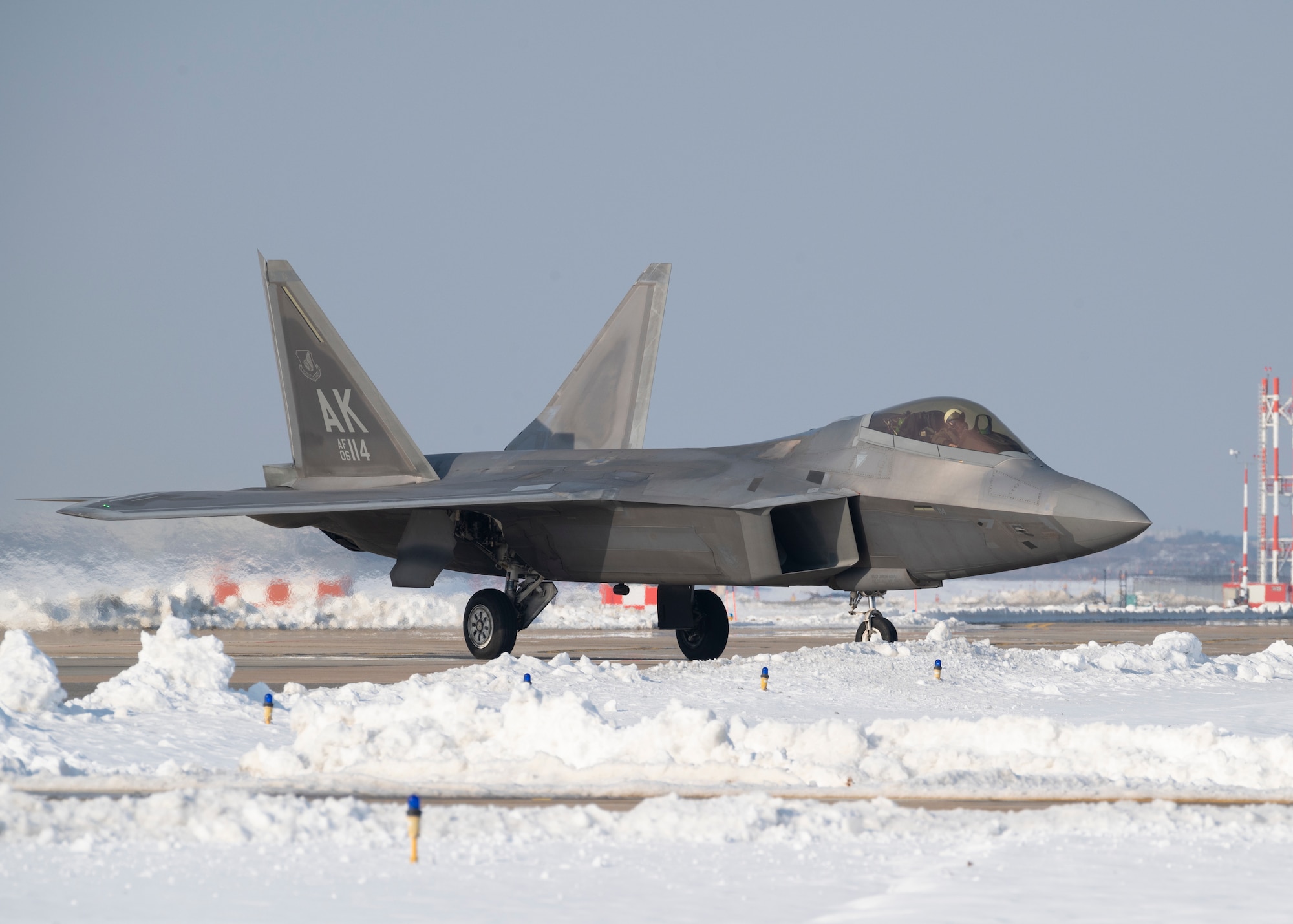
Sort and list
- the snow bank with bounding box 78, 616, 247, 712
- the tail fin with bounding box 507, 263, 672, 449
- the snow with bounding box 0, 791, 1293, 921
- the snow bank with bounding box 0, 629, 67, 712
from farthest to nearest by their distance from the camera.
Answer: the tail fin with bounding box 507, 263, 672, 449, the snow bank with bounding box 78, 616, 247, 712, the snow bank with bounding box 0, 629, 67, 712, the snow with bounding box 0, 791, 1293, 921

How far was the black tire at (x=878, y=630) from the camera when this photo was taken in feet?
53.4

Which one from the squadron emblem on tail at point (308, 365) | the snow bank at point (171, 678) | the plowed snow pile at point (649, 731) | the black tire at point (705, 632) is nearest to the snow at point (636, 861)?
the plowed snow pile at point (649, 731)

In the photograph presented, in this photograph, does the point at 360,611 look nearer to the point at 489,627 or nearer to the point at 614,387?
the point at 614,387

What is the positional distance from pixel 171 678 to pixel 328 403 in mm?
8356

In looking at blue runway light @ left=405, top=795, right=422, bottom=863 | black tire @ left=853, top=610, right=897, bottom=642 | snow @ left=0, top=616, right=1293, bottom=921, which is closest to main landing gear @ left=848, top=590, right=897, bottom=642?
black tire @ left=853, top=610, right=897, bottom=642

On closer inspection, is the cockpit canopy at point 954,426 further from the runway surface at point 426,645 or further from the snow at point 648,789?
the runway surface at point 426,645

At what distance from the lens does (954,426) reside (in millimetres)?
15547

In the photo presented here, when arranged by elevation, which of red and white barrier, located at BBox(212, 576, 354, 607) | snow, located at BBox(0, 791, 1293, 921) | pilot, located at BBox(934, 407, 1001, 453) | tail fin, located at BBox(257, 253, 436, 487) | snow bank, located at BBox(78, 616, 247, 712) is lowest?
snow, located at BBox(0, 791, 1293, 921)

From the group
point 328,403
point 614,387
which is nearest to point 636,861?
point 328,403

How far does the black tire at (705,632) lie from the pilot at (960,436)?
3.70 metres

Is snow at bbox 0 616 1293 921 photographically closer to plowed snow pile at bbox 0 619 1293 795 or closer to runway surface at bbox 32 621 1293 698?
plowed snow pile at bbox 0 619 1293 795

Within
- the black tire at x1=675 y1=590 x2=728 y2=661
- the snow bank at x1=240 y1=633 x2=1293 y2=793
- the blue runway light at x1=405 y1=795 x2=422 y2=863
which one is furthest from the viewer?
the black tire at x1=675 y1=590 x2=728 y2=661

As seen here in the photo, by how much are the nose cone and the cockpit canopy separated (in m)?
1.00

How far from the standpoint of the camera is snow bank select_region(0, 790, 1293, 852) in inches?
255
